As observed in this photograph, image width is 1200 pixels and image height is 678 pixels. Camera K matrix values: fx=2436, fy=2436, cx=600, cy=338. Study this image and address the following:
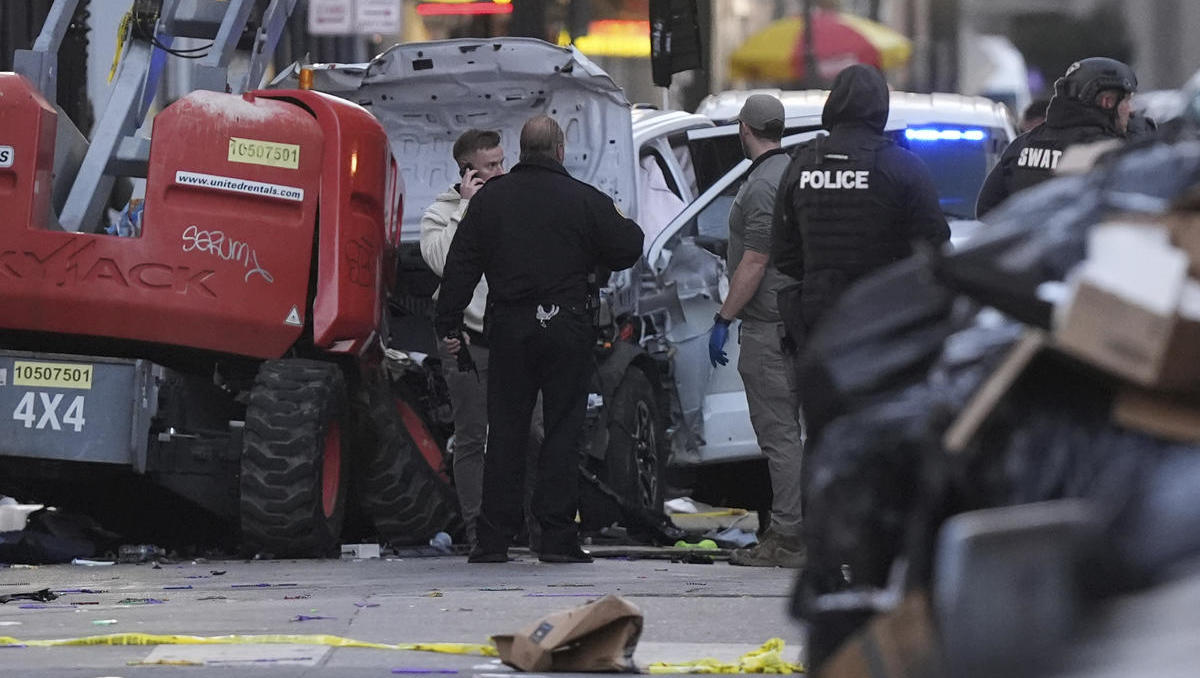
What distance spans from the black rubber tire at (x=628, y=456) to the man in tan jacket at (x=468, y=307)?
1.98 ft

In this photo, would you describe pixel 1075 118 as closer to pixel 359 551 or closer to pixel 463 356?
pixel 463 356

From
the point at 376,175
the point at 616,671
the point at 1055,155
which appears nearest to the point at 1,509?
the point at 376,175

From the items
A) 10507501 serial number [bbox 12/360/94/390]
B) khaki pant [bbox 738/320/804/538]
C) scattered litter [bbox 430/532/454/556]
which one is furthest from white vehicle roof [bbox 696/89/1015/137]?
10507501 serial number [bbox 12/360/94/390]

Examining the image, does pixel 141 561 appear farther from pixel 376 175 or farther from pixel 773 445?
pixel 773 445

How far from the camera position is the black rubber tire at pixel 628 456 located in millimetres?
10914

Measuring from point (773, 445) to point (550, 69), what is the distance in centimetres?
246

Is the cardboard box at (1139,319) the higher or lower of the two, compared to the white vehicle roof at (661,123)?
higher

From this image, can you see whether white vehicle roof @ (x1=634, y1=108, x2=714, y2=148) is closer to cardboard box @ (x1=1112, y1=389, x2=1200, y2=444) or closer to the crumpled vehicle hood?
the crumpled vehicle hood

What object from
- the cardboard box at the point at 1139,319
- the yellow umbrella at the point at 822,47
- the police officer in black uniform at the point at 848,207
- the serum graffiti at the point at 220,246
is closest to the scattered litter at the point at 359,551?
the serum graffiti at the point at 220,246

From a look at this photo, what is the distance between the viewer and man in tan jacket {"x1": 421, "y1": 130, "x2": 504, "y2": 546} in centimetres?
1041

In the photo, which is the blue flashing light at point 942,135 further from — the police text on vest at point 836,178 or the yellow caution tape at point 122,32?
the police text on vest at point 836,178

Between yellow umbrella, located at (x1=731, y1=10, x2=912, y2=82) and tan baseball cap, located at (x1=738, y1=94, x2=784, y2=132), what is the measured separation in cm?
2357

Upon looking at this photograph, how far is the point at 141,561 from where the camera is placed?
33.7 feet

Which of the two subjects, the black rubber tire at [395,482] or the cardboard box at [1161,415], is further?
the black rubber tire at [395,482]
